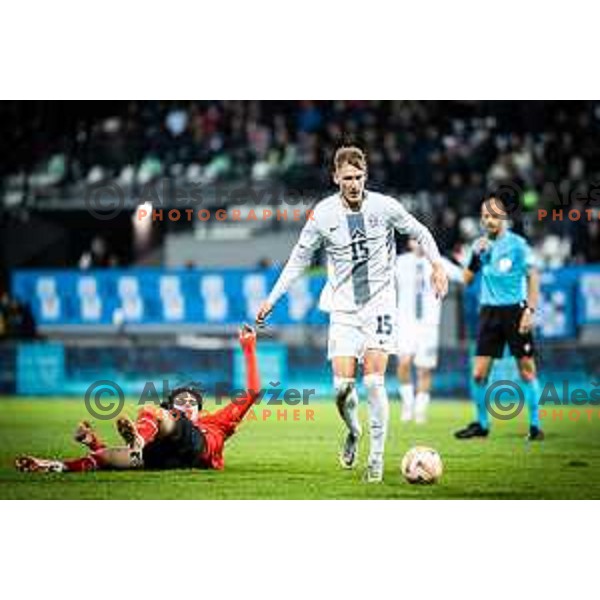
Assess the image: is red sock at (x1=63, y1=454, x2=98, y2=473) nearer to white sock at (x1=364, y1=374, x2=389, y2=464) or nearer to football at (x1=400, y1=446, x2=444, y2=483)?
white sock at (x1=364, y1=374, x2=389, y2=464)

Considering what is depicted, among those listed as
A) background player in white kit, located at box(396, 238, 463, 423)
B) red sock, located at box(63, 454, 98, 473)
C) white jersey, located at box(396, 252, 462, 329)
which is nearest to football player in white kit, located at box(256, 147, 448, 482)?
white jersey, located at box(396, 252, 462, 329)

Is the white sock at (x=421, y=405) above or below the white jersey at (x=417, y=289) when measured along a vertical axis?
below

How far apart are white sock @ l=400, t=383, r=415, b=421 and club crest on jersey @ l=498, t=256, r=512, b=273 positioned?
1.02 metres

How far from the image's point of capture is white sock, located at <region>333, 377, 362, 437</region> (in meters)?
9.05

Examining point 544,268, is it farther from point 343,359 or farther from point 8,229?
point 8,229

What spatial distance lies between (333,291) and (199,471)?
1.15m

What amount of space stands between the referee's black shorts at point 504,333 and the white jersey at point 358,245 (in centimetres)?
99

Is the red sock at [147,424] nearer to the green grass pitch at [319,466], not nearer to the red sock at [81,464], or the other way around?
the green grass pitch at [319,466]

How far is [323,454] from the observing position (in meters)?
9.38

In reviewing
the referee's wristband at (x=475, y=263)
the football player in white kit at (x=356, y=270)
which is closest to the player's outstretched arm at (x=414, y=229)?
the football player in white kit at (x=356, y=270)

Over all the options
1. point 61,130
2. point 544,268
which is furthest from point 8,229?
point 544,268

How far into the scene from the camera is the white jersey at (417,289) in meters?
9.90

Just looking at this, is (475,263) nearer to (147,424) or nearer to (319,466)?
(319,466)
